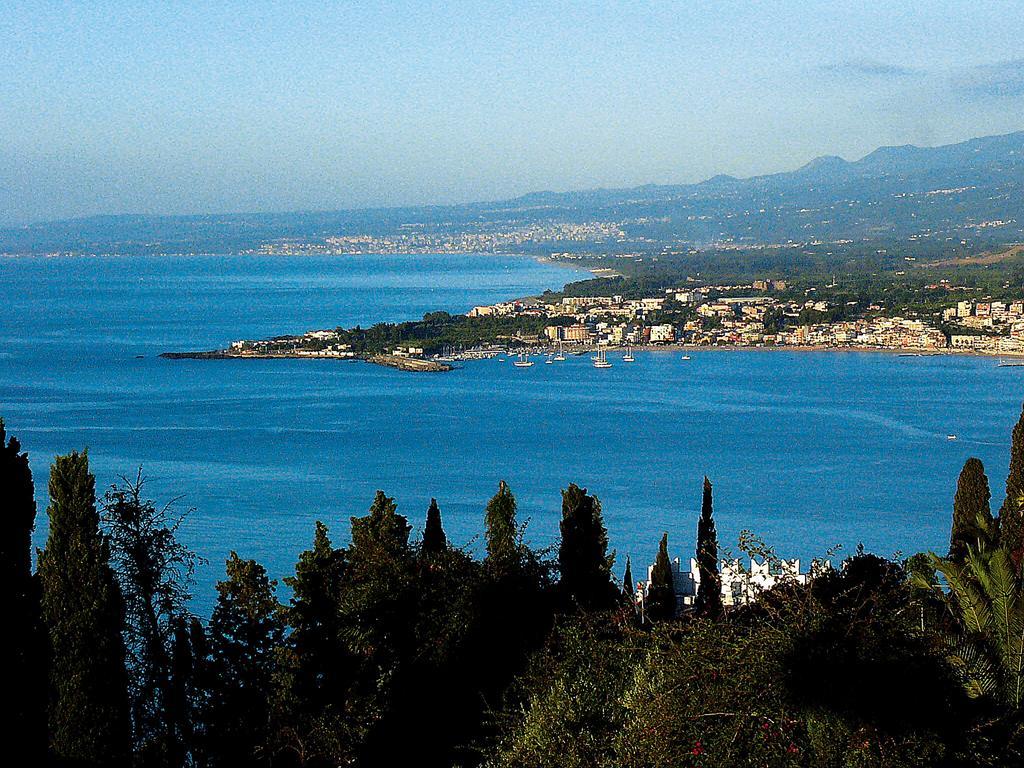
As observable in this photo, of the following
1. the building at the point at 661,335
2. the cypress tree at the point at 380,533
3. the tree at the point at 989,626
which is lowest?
the building at the point at 661,335

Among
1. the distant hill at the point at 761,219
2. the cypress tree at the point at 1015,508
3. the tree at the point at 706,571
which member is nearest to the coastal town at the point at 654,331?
the tree at the point at 706,571

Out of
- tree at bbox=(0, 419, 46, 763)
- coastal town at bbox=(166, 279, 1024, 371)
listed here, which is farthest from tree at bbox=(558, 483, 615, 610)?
coastal town at bbox=(166, 279, 1024, 371)

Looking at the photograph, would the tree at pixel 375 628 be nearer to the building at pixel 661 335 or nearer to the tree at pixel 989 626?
the tree at pixel 989 626

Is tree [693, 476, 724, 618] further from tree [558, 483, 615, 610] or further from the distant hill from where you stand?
the distant hill

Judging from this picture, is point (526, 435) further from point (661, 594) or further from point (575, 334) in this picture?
point (575, 334)

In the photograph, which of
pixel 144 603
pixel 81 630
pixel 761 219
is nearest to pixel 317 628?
pixel 144 603

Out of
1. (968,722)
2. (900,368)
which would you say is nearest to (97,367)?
(900,368)

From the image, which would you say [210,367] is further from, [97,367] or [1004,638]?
[1004,638]
